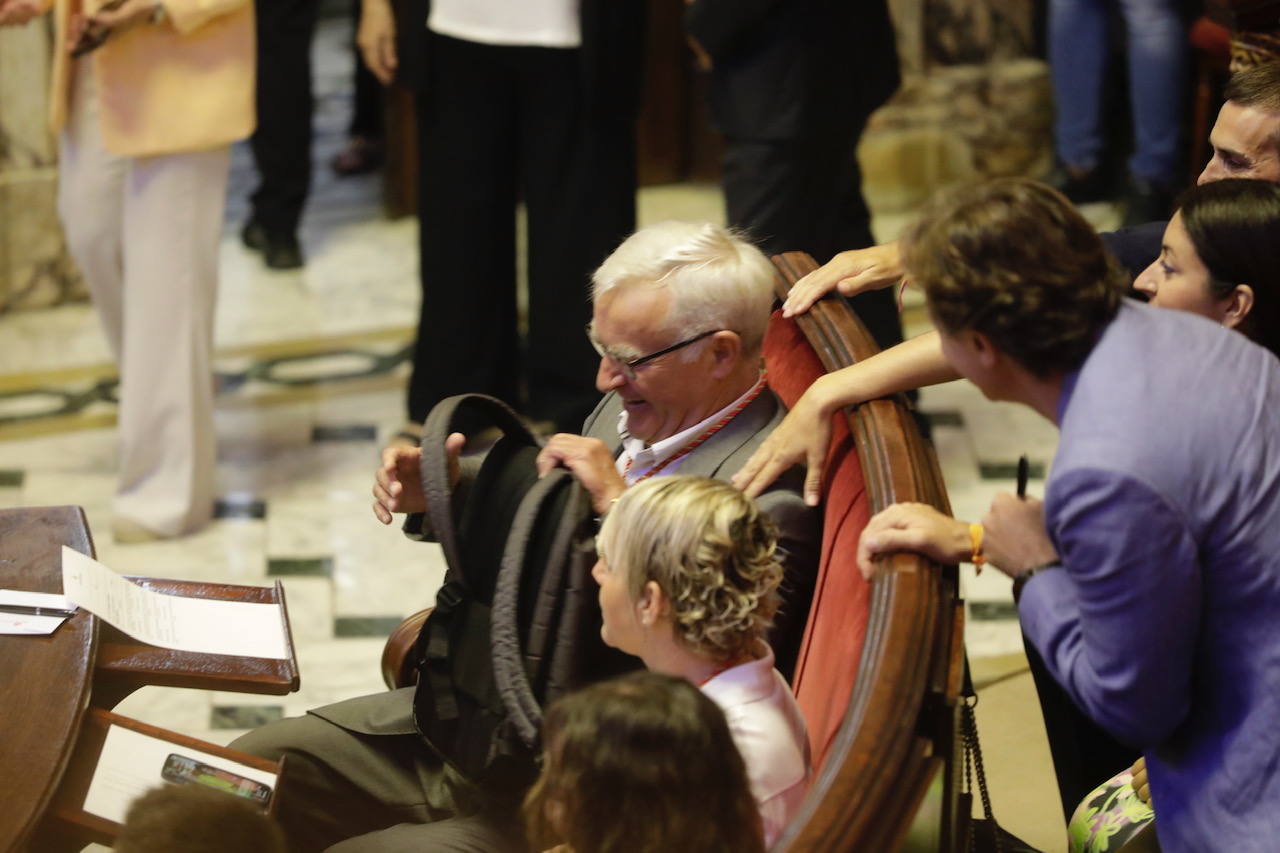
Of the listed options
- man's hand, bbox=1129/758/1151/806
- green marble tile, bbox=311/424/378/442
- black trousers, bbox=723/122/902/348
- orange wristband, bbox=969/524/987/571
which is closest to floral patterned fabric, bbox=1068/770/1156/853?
man's hand, bbox=1129/758/1151/806

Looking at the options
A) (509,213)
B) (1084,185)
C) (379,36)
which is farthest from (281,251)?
(1084,185)

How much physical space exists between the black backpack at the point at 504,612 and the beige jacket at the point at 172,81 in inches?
77.6

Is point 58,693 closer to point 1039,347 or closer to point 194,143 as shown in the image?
point 1039,347

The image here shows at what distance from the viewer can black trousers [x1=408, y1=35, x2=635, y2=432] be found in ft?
15.1

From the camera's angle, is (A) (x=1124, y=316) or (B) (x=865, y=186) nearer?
(A) (x=1124, y=316)

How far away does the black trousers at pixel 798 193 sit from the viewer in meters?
4.41

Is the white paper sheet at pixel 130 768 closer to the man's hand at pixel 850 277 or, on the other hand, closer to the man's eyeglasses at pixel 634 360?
the man's eyeglasses at pixel 634 360

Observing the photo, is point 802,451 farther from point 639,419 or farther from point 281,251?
point 281,251

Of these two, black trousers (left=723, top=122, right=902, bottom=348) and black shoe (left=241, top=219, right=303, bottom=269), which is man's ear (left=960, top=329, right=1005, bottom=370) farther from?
black shoe (left=241, top=219, right=303, bottom=269)

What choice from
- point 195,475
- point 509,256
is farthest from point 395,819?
point 509,256

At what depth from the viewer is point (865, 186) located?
6.87 m

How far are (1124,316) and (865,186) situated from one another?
5.21 meters

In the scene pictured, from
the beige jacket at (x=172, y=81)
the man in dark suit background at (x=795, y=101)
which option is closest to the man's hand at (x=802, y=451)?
the man in dark suit background at (x=795, y=101)

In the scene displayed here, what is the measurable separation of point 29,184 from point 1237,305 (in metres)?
4.69
